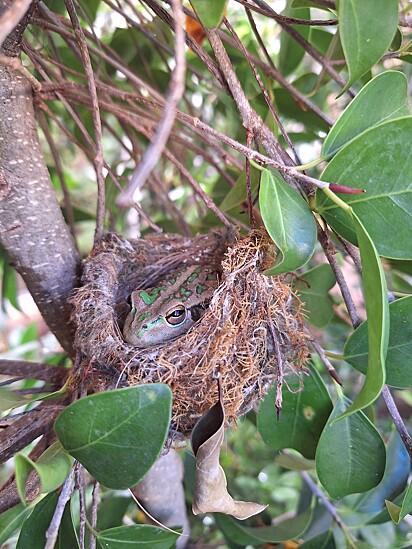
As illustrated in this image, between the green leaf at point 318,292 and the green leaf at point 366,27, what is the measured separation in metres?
0.53

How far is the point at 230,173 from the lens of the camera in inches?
58.1

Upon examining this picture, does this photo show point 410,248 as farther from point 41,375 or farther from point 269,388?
point 41,375

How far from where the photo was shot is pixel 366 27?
649mm

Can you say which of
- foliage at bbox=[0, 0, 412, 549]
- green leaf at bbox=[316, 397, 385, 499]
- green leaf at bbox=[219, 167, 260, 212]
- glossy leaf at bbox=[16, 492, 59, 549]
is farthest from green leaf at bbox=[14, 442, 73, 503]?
green leaf at bbox=[219, 167, 260, 212]

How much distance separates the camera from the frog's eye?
126 centimetres

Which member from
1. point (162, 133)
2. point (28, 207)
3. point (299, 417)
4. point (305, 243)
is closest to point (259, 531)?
point (299, 417)

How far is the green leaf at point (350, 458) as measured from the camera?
0.87 meters

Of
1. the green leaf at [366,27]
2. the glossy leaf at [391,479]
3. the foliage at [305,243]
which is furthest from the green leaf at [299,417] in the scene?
the green leaf at [366,27]

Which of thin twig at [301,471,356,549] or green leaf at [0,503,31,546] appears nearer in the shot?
green leaf at [0,503,31,546]

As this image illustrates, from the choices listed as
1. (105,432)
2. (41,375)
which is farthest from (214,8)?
(41,375)

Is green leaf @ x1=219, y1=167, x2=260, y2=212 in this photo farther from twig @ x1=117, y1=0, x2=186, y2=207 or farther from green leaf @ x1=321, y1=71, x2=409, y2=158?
twig @ x1=117, y1=0, x2=186, y2=207

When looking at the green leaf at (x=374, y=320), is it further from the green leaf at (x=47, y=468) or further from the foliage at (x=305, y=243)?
the green leaf at (x=47, y=468)

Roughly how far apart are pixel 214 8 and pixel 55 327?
0.68 m

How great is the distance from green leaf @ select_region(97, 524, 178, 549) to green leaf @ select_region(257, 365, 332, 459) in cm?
26
